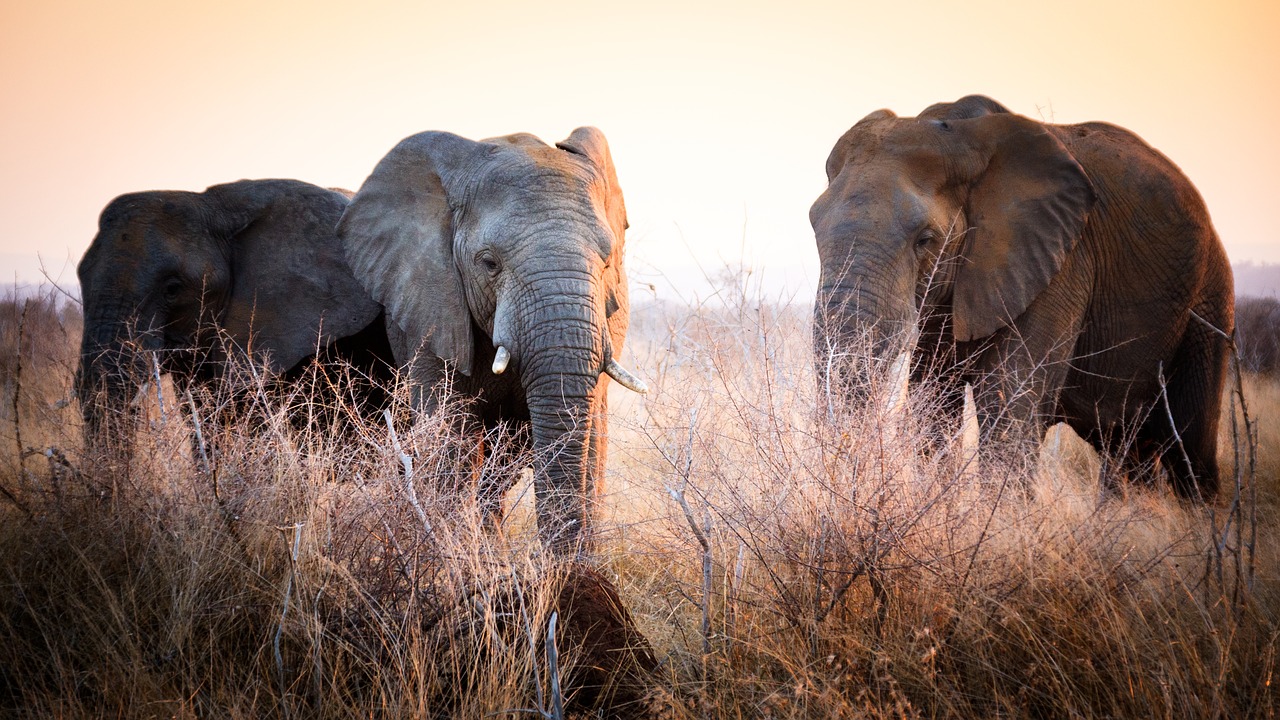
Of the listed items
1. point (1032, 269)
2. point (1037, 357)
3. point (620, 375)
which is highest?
point (1032, 269)

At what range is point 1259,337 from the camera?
13938 mm

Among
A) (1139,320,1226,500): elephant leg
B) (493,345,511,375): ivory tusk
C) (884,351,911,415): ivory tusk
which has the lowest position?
(1139,320,1226,500): elephant leg

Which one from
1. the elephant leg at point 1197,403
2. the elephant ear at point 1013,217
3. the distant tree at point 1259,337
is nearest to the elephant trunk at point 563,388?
the elephant ear at point 1013,217

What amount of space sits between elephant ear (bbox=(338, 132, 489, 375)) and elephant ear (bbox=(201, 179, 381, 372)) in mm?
985

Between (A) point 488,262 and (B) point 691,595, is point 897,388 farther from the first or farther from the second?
(A) point 488,262

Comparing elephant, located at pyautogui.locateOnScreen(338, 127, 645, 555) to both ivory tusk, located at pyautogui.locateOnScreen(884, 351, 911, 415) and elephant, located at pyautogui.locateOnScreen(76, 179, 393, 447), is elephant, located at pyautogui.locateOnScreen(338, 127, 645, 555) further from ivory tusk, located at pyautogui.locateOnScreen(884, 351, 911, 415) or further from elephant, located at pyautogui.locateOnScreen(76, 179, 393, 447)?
ivory tusk, located at pyautogui.locateOnScreen(884, 351, 911, 415)

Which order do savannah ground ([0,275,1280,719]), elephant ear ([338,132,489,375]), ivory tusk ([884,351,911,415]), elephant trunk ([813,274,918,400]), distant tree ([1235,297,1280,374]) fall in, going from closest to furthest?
savannah ground ([0,275,1280,719])
ivory tusk ([884,351,911,415])
elephant trunk ([813,274,918,400])
elephant ear ([338,132,489,375])
distant tree ([1235,297,1280,374])

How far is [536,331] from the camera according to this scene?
5.38 meters

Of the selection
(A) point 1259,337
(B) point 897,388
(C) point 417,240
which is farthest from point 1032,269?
(A) point 1259,337

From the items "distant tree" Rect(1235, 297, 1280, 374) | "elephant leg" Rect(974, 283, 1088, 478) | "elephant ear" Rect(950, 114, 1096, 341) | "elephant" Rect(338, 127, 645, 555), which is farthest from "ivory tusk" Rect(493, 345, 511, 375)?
"distant tree" Rect(1235, 297, 1280, 374)

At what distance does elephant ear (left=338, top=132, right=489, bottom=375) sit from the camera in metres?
5.93

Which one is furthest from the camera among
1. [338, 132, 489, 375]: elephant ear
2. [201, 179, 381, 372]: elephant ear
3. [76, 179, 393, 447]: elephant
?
[201, 179, 381, 372]: elephant ear

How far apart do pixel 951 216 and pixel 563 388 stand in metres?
2.88

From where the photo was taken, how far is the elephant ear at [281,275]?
738cm
